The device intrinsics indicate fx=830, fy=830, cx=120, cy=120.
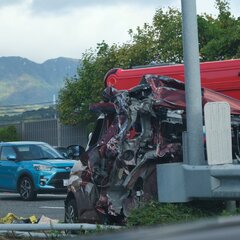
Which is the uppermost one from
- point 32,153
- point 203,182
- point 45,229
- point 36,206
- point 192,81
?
point 192,81

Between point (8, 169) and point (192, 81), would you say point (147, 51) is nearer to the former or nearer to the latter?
point (8, 169)

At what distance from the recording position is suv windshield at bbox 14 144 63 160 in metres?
21.6

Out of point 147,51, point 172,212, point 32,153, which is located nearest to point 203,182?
point 172,212

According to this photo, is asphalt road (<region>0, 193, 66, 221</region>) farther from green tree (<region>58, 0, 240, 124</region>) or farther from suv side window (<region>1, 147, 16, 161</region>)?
green tree (<region>58, 0, 240, 124</region>)

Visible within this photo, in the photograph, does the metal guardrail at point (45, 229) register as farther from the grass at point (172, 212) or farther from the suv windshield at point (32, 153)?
the suv windshield at point (32, 153)

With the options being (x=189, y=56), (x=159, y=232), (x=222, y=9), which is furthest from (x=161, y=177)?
(x=222, y=9)

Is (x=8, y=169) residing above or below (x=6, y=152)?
below

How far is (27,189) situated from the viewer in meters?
20.9

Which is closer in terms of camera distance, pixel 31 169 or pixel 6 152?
pixel 31 169

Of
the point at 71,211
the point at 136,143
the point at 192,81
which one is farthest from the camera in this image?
the point at 71,211

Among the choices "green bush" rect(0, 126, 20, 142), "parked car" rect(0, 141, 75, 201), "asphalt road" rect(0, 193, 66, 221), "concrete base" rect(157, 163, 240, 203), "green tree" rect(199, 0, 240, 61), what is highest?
"green tree" rect(199, 0, 240, 61)

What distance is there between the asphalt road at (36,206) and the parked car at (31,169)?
0.34 m

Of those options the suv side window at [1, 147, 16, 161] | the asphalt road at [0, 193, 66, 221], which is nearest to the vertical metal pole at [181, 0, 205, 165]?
the asphalt road at [0, 193, 66, 221]

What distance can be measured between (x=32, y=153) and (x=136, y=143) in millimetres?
11652
